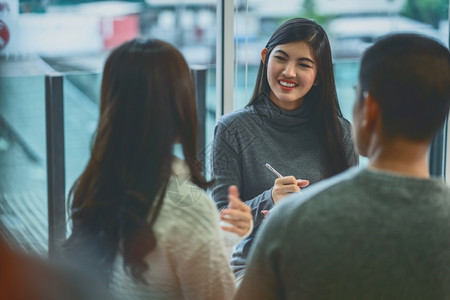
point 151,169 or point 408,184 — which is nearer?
point 408,184

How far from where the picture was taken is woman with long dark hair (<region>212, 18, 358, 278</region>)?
5.80 feet

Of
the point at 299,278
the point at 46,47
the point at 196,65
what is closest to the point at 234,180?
the point at 196,65

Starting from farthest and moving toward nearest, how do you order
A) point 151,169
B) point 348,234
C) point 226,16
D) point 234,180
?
1. point 226,16
2. point 234,180
3. point 151,169
4. point 348,234

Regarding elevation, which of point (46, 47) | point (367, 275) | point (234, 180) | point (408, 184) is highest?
point (46, 47)

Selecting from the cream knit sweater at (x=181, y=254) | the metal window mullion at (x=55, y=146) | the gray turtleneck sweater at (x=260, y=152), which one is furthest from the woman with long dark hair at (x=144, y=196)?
the metal window mullion at (x=55, y=146)

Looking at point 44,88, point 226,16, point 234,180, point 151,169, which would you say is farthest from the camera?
point 226,16

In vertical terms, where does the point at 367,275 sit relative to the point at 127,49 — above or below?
below

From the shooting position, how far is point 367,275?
2.84 ft

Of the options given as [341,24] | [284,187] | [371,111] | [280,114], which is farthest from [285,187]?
[341,24]

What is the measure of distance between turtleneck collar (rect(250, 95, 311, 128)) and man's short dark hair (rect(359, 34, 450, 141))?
0.92m

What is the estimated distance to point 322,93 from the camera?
1.84 metres

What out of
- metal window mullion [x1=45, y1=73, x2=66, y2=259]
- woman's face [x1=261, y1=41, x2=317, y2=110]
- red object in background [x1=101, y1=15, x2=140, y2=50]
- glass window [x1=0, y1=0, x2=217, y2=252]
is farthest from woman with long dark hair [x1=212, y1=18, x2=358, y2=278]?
metal window mullion [x1=45, y1=73, x2=66, y2=259]

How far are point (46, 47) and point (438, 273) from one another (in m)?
1.40

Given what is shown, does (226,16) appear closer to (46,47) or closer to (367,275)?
(46,47)
